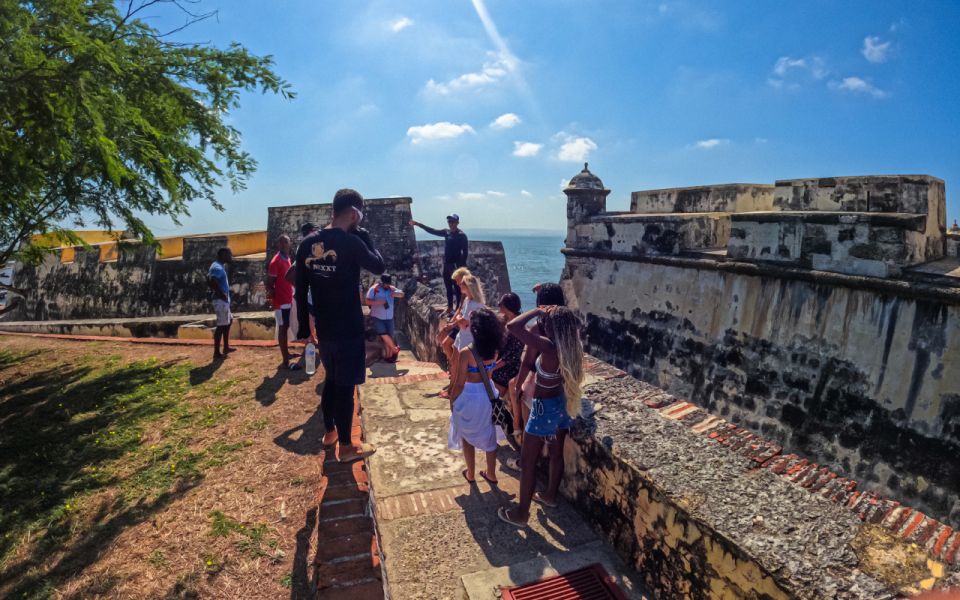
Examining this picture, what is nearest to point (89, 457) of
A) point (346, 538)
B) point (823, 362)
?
point (346, 538)

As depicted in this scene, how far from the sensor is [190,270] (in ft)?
48.1

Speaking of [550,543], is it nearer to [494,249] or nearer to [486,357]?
[486,357]

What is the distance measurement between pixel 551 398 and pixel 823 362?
4.86m

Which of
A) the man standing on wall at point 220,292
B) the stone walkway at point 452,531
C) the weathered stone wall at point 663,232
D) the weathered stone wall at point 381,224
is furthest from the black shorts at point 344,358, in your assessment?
the weathered stone wall at point 381,224

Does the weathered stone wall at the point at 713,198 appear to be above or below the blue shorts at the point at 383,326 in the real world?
above

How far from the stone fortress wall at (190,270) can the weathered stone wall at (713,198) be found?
19.5ft

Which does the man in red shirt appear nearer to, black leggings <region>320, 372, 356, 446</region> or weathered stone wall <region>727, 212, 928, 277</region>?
black leggings <region>320, 372, 356, 446</region>

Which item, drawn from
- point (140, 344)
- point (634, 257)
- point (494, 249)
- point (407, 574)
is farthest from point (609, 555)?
point (494, 249)

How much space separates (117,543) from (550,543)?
319 cm

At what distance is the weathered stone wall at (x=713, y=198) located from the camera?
9859 millimetres

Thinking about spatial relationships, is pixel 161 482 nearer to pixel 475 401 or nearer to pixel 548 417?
pixel 475 401

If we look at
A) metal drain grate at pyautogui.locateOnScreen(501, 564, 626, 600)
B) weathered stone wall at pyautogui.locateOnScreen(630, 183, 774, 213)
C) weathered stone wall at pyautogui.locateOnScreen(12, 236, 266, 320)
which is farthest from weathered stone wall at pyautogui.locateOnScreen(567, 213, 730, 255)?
weathered stone wall at pyautogui.locateOnScreen(12, 236, 266, 320)

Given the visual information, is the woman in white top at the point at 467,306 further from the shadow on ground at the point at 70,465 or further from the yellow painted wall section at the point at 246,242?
the yellow painted wall section at the point at 246,242

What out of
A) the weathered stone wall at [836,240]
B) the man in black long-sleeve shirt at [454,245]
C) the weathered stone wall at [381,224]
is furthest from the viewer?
the weathered stone wall at [381,224]
